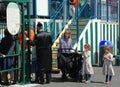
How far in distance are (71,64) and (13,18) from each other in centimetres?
288

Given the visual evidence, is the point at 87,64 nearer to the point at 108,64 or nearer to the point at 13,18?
the point at 108,64

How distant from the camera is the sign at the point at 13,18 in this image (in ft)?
42.0

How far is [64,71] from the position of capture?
14.7m

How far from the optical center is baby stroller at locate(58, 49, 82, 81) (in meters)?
14.6

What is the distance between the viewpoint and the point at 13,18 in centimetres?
1290

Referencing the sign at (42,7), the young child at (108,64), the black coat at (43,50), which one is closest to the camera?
the black coat at (43,50)

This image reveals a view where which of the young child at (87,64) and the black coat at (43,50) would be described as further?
the young child at (87,64)

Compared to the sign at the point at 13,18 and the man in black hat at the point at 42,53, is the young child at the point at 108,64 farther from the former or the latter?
the sign at the point at 13,18

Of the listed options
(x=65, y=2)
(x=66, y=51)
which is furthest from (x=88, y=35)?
(x=66, y=51)

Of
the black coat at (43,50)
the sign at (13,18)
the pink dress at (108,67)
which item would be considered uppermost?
the sign at (13,18)

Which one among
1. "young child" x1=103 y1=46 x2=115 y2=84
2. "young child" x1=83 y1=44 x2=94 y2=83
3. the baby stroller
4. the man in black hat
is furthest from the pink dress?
the man in black hat

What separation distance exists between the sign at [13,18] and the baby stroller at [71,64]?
225 cm

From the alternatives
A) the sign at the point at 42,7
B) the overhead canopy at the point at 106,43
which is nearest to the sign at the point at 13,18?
the overhead canopy at the point at 106,43

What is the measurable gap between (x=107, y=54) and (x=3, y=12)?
366 cm
